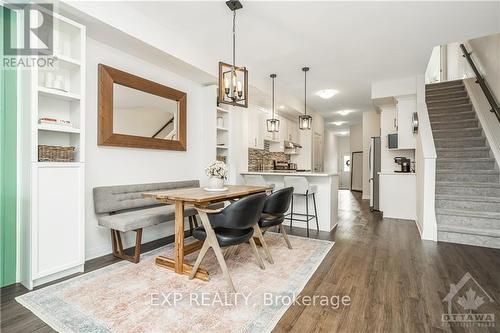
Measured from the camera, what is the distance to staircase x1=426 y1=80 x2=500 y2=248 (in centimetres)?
361

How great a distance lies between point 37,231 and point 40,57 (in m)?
1.63

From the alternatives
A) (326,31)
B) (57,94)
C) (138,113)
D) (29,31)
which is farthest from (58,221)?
(326,31)

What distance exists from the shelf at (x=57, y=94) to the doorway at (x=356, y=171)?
10.1 meters

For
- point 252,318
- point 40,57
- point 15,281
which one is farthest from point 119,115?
point 252,318

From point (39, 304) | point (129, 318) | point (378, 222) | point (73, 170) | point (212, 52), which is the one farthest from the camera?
point (378, 222)

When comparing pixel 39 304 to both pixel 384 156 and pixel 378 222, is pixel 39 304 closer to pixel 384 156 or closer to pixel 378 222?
pixel 378 222

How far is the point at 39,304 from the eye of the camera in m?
1.95

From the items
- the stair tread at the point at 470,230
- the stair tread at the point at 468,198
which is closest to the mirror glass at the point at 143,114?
the stair tread at the point at 470,230

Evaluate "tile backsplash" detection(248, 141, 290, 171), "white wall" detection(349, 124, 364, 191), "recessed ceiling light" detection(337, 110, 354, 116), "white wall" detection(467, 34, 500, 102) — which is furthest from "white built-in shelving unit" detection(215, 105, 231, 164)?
"white wall" detection(349, 124, 364, 191)

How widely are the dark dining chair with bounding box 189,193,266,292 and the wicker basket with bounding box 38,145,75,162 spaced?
148cm

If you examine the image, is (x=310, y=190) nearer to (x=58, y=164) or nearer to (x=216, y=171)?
(x=216, y=171)

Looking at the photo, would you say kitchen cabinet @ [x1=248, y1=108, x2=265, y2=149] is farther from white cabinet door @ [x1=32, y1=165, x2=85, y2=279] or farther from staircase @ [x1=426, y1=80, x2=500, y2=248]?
white cabinet door @ [x1=32, y1=165, x2=85, y2=279]

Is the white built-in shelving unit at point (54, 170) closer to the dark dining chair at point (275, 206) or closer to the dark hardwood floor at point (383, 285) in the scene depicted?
the dark hardwood floor at point (383, 285)

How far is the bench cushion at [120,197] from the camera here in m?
2.88
